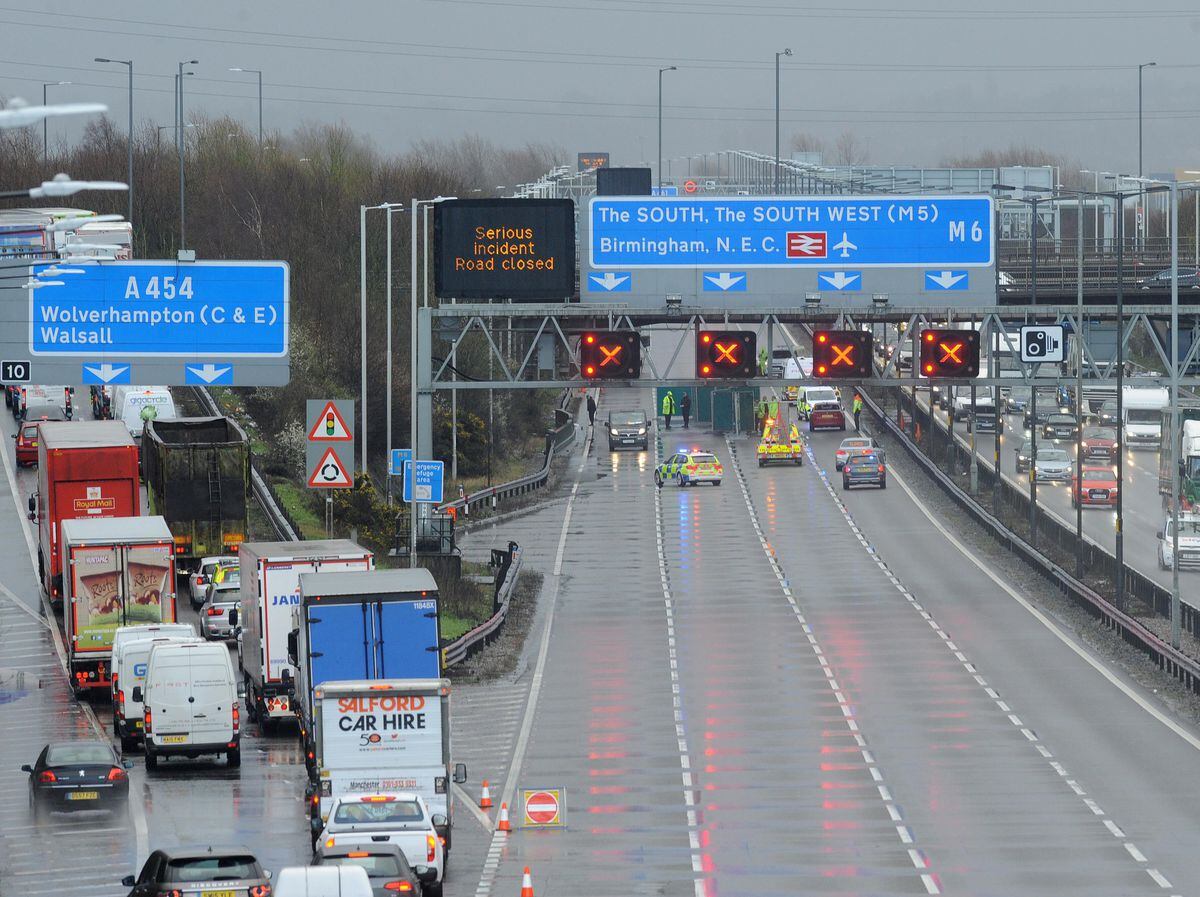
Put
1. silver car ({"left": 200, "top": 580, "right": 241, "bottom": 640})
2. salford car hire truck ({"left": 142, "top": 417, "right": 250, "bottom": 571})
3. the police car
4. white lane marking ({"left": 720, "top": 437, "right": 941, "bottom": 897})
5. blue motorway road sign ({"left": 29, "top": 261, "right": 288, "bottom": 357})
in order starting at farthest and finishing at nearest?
the police car
salford car hire truck ({"left": 142, "top": 417, "right": 250, "bottom": 571})
silver car ({"left": 200, "top": 580, "right": 241, "bottom": 640})
blue motorway road sign ({"left": 29, "top": 261, "right": 288, "bottom": 357})
white lane marking ({"left": 720, "top": 437, "right": 941, "bottom": 897})

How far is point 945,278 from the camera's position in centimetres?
4603

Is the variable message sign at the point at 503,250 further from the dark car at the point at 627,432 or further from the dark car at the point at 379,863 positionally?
the dark car at the point at 627,432

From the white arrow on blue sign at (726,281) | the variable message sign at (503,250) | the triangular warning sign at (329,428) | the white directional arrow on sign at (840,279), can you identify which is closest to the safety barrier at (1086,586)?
the white directional arrow on sign at (840,279)

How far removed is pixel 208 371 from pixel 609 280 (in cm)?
1060

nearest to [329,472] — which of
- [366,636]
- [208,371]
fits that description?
[208,371]

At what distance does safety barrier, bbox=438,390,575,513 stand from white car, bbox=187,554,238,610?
20204mm

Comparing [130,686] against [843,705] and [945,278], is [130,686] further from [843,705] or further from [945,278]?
[945,278]

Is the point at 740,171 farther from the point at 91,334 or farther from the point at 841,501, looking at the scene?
the point at 91,334

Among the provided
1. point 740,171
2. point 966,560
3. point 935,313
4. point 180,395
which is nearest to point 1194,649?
point 935,313

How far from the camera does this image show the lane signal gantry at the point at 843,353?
4659 cm

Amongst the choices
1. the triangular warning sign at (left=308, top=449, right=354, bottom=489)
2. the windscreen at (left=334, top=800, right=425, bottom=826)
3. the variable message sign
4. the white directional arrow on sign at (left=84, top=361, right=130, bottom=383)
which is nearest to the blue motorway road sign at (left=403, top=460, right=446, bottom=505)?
the variable message sign

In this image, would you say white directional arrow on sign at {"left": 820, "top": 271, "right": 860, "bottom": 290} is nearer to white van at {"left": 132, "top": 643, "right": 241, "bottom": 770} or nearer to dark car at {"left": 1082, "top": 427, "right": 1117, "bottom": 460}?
white van at {"left": 132, "top": 643, "right": 241, "bottom": 770}

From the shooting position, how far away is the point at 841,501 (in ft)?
260

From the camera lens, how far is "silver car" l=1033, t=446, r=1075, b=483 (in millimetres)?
83375
